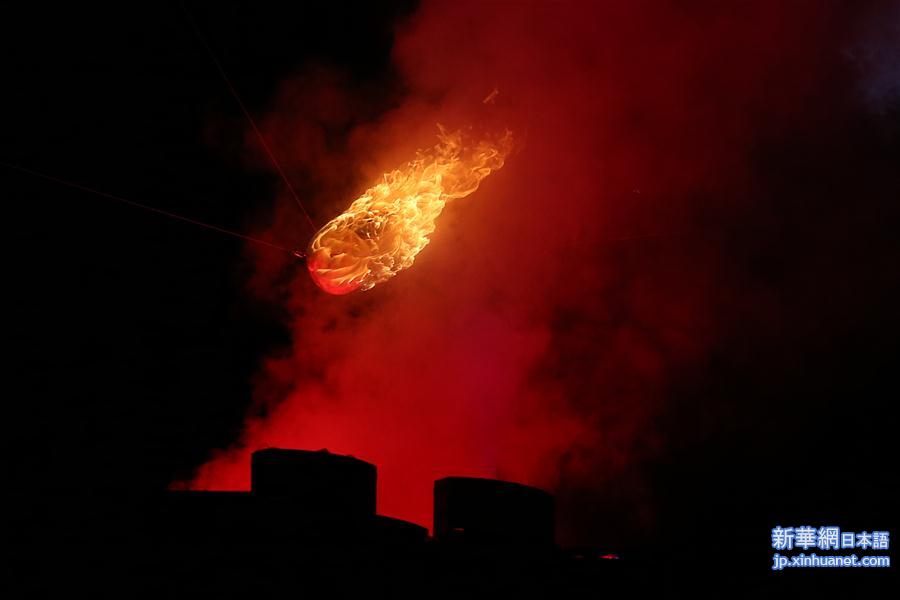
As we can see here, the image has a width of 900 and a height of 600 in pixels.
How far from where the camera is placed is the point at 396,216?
9492mm

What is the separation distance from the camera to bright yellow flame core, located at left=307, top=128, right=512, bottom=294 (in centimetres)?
897

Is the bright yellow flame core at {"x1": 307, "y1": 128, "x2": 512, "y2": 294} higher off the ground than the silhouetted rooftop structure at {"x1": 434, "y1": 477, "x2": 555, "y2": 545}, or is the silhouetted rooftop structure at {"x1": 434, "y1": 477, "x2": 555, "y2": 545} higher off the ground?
the bright yellow flame core at {"x1": 307, "y1": 128, "x2": 512, "y2": 294}

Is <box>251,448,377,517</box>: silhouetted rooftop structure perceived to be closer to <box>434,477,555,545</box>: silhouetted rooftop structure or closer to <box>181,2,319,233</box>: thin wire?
<box>434,477,555,545</box>: silhouetted rooftop structure

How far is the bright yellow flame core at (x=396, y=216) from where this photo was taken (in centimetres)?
897

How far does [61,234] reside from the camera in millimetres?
9055

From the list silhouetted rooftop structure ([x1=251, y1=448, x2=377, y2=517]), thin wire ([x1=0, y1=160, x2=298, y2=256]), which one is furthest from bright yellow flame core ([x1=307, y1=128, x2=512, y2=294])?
silhouetted rooftop structure ([x1=251, y1=448, x2=377, y2=517])

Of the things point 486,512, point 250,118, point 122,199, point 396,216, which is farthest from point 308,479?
point 250,118

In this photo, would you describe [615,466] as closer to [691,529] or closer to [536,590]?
[691,529]

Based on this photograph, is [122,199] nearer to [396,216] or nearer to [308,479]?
[396,216]

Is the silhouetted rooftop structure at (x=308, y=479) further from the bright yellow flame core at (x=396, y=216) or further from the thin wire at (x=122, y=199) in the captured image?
the bright yellow flame core at (x=396, y=216)

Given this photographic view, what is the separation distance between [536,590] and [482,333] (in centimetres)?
551

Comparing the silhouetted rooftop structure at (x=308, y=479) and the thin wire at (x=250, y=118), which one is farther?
the thin wire at (x=250, y=118)

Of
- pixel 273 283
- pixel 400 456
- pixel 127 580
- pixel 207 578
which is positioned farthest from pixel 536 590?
pixel 273 283

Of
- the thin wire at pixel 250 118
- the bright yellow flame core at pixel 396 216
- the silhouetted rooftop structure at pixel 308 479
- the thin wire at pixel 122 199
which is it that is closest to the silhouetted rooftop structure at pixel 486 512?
the silhouetted rooftop structure at pixel 308 479
